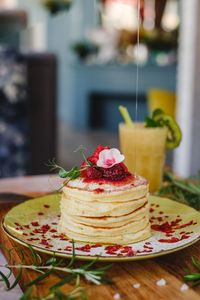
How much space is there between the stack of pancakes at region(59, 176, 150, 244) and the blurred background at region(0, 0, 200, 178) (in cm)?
128

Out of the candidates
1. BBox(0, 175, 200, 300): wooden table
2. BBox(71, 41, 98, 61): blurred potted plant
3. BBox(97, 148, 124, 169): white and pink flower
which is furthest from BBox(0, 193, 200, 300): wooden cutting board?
BBox(71, 41, 98, 61): blurred potted plant

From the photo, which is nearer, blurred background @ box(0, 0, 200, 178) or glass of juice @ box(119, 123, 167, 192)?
glass of juice @ box(119, 123, 167, 192)

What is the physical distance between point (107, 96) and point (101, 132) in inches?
30.5

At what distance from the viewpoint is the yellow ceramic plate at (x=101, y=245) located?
0.91 meters

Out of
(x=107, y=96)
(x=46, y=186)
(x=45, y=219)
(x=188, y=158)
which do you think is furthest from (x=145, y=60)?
(x=45, y=219)

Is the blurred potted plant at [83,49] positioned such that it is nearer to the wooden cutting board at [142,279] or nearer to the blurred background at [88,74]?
the blurred background at [88,74]

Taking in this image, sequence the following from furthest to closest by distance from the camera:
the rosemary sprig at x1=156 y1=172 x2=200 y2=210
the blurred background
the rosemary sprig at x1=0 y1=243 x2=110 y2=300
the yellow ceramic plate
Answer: the blurred background → the rosemary sprig at x1=156 y1=172 x2=200 y2=210 → the yellow ceramic plate → the rosemary sprig at x1=0 y1=243 x2=110 y2=300

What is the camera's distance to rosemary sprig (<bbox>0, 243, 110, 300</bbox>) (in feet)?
2.59

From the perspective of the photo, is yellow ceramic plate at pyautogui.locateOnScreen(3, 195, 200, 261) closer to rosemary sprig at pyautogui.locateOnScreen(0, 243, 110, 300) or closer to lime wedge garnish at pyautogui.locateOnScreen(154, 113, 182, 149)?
rosemary sprig at pyautogui.locateOnScreen(0, 243, 110, 300)

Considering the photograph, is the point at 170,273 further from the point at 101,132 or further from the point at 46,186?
the point at 101,132

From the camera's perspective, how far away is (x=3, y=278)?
2.89ft

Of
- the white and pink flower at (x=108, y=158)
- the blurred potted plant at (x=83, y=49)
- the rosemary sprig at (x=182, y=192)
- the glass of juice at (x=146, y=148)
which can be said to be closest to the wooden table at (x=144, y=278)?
the white and pink flower at (x=108, y=158)

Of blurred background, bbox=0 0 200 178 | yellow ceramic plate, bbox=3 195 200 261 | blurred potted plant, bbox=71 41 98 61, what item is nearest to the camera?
yellow ceramic plate, bbox=3 195 200 261

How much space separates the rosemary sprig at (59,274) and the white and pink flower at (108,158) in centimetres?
19
